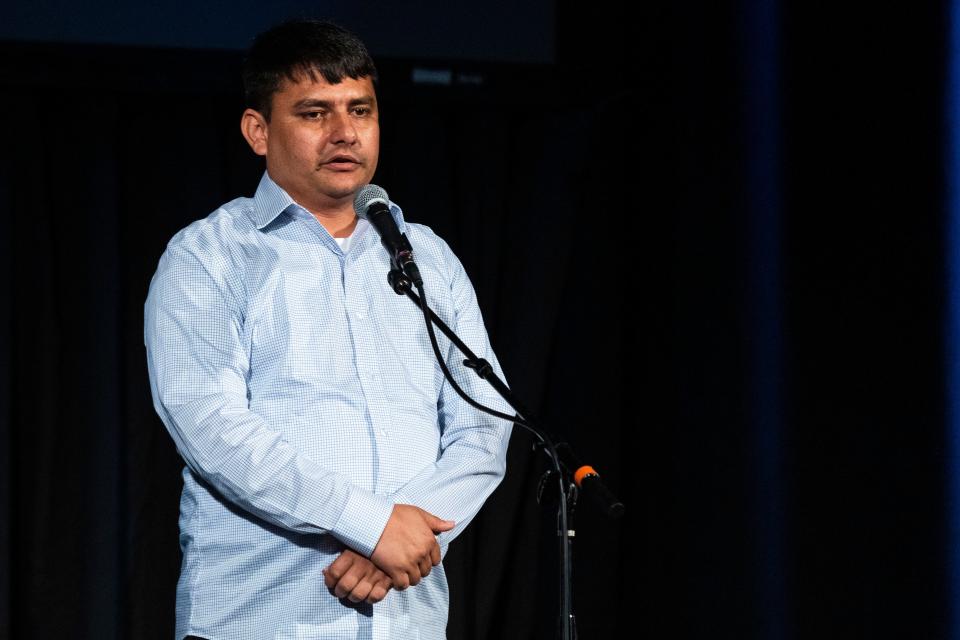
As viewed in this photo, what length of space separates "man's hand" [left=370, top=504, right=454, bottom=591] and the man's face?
57 cm

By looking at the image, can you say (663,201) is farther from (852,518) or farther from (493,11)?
(852,518)

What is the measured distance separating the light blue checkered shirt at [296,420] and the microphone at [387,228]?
0.15 m

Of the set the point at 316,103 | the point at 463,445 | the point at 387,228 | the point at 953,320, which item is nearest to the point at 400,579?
the point at 463,445

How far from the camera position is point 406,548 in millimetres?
1610

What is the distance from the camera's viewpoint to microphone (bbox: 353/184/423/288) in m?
1.63

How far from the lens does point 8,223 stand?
327cm

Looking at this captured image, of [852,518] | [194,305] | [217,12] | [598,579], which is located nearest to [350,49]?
[194,305]


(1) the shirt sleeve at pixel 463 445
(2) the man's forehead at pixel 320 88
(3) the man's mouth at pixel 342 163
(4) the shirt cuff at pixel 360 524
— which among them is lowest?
(4) the shirt cuff at pixel 360 524

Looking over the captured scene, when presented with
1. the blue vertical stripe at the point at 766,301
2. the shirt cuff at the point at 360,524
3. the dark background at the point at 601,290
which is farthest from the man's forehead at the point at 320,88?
the blue vertical stripe at the point at 766,301

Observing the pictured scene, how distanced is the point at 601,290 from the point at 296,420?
6.69 ft

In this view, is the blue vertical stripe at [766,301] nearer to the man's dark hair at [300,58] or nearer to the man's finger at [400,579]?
the man's dark hair at [300,58]

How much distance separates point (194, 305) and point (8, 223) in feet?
5.95

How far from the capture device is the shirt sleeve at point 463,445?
174cm

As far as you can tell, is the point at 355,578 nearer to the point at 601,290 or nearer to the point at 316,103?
the point at 316,103
